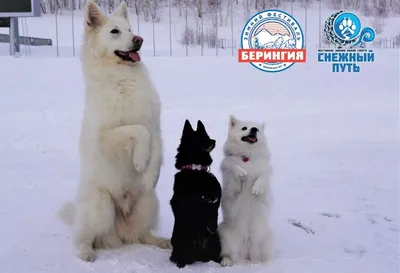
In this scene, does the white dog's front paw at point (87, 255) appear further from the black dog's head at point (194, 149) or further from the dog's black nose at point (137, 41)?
the dog's black nose at point (137, 41)

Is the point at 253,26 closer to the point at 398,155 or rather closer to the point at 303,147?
the point at 303,147

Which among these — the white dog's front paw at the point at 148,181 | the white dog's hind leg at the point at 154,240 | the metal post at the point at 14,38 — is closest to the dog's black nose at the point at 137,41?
the white dog's front paw at the point at 148,181

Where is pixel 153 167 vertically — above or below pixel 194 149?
below

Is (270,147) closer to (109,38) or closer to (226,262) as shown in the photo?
(226,262)

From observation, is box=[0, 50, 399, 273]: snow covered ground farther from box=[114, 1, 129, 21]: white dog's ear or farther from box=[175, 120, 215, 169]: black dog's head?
box=[114, 1, 129, 21]: white dog's ear

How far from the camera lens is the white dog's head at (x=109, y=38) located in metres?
3.35

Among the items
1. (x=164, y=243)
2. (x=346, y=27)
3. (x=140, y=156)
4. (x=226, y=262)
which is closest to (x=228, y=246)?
(x=226, y=262)

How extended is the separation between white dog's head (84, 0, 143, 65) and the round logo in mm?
6525

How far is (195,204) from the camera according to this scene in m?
3.12

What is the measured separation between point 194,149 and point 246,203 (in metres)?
0.52

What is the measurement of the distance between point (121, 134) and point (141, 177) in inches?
15.9

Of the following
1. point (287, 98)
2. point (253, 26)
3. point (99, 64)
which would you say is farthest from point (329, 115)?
point (99, 64)

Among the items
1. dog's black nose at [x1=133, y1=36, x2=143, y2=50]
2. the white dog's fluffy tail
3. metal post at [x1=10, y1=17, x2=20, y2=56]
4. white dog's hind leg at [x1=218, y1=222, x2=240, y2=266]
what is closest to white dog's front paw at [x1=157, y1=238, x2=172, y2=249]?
white dog's hind leg at [x1=218, y1=222, x2=240, y2=266]

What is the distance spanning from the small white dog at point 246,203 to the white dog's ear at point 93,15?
1313 mm
